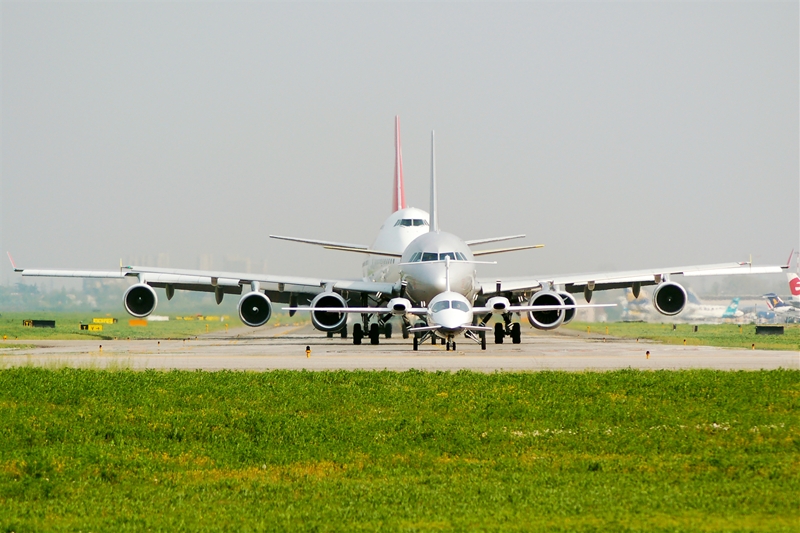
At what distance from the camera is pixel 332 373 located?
22953mm

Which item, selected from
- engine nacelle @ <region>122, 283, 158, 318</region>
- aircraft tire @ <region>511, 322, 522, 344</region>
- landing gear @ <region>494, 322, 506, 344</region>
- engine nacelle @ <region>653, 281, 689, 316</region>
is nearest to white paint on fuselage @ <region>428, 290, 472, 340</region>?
landing gear @ <region>494, 322, 506, 344</region>

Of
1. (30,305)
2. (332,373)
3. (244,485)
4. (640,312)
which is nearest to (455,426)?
(244,485)

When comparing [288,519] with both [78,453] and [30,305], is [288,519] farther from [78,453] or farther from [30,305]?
[30,305]

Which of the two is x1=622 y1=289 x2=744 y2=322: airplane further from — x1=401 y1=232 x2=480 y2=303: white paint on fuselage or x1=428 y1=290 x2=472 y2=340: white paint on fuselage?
x1=428 y1=290 x2=472 y2=340: white paint on fuselage

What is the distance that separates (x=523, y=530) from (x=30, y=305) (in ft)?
342

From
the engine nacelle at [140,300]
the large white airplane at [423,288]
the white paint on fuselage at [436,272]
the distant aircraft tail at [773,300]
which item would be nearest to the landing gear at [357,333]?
the large white airplane at [423,288]

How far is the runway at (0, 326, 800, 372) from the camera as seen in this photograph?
26875 millimetres

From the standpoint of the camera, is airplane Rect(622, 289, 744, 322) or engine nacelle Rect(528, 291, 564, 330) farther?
airplane Rect(622, 289, 744, 322)

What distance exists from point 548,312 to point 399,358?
12.7m

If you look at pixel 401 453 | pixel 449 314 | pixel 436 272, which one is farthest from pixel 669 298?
pixel 401 453

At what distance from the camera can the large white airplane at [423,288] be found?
3759 centimetres

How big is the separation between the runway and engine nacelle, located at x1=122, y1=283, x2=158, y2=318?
3465 mm

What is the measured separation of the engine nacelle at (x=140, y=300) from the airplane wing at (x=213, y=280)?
33.7 inches

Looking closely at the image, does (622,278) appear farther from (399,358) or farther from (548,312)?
(399,358)
